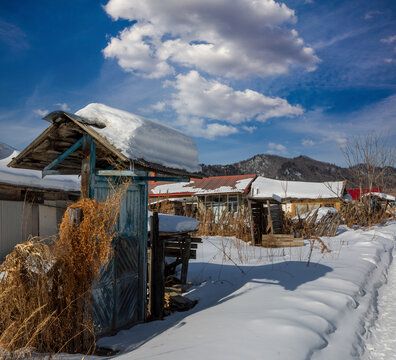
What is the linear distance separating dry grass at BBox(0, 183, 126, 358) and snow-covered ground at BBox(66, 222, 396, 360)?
0.73 m

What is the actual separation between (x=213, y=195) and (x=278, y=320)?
65.3 ft

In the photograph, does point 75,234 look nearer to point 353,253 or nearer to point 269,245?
point 353,253

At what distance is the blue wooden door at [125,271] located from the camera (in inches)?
186

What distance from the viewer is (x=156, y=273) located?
6145mm

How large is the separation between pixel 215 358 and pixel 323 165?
5150 inches

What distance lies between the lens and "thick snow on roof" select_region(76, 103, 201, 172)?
15.2 ft

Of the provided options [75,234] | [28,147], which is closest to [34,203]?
[28,147]

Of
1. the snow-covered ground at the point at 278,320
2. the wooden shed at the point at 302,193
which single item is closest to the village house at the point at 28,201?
the snow-covered ground at the point at 278,320

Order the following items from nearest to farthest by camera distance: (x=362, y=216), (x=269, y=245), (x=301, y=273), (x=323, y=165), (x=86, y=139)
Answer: (x=86, y=139)
(x=301, y=273)
(x=269, y=245)
(x=362, y=216)
(x=323, y=165)

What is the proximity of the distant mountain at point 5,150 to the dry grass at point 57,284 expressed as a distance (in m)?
9.63

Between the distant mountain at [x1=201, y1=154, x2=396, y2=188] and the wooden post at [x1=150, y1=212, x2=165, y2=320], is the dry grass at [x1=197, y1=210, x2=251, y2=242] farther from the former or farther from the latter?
the distant mountain at [x1=201, y1=154, x2=396, y2=188]

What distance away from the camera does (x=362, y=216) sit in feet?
69.2

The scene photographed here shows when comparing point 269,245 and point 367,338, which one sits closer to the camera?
point 367,338

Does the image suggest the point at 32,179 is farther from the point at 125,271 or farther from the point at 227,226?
the point at 227,226
